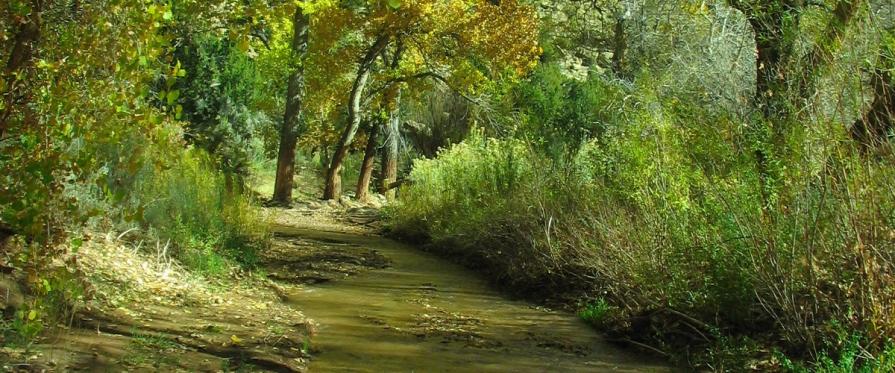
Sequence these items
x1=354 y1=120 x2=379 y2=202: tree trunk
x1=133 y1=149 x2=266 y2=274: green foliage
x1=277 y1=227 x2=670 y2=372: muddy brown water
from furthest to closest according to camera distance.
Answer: x1=354 y1=120 x2=379 y2=202: tree trunk
x1=133 y1=149 x2=266 y2=274: green foliage
x1=277 y1=227 x2=670 y2=372: muddy brown water

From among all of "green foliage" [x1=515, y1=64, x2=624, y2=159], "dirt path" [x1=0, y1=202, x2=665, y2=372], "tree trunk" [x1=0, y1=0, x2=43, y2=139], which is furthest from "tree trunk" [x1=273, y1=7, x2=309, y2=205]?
"tree trunk" [x1=0, y1=0, x2=43, y2=139]

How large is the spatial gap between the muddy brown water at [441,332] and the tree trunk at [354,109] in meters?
11.4

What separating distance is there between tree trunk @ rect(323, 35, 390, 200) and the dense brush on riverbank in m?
11.0

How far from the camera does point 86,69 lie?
387 cm

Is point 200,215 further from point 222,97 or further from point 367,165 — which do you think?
point 367,165

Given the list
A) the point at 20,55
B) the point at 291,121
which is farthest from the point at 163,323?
the point at 291,121

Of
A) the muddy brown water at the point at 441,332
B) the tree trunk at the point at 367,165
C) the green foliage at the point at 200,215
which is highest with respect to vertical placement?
the tree trunk at the point at 367,165

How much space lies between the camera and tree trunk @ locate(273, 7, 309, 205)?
858 inches

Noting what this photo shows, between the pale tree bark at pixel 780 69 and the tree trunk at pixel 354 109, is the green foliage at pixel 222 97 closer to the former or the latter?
the tree trunk at pixel 354 109

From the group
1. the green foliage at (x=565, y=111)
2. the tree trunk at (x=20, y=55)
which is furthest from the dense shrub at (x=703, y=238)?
the tree trunk at (x=20, y=55)

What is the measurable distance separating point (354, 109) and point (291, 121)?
5.55ft

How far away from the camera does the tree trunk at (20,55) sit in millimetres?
3916

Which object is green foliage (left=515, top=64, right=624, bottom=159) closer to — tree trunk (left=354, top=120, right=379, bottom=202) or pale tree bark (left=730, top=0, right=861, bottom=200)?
pale tree bark (left=730, top=0, right=861, bottom=200)

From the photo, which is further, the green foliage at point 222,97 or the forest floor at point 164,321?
the green foliage at point 222,97
